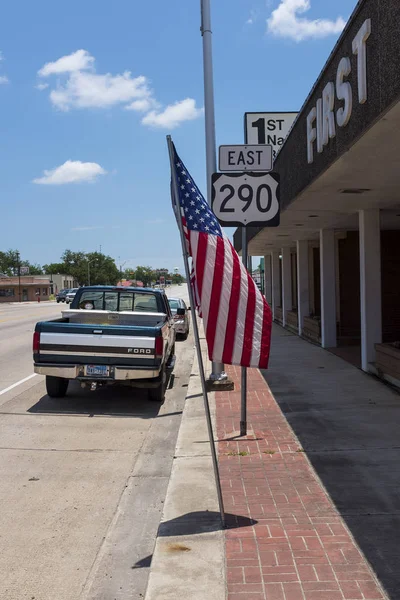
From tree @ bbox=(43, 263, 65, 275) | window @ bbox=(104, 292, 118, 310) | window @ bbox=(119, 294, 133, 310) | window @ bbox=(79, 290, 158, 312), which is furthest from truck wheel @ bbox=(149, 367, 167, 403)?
tree @ bbox=(43, 263, 65, 275)

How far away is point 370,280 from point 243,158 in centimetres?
526

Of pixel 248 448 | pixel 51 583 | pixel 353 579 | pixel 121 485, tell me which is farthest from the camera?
pixel 248 448

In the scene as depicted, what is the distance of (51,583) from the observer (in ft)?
13.9

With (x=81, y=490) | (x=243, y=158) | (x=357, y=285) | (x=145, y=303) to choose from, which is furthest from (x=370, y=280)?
(x=357, y=285)

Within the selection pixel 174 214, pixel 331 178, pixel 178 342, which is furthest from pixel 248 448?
pixel 178 342

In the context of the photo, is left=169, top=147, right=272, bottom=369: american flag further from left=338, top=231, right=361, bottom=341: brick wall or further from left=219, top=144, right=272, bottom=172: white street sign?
left=338, top=231, right=361, bottom=341: brick wall

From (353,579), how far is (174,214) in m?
3.08

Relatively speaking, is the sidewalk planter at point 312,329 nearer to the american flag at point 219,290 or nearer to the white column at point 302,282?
the white column at point 302,282

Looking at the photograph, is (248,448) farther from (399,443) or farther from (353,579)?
(353,579)

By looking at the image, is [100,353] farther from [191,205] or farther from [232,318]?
[191,205]

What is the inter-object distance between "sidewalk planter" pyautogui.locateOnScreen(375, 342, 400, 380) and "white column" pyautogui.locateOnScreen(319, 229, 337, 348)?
478cm

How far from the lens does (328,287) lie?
53.6 ft

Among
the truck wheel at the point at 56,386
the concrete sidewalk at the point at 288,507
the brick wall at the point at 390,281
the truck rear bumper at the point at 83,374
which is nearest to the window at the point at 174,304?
the brick wall at the point at 390,281

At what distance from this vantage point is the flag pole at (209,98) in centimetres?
1084
